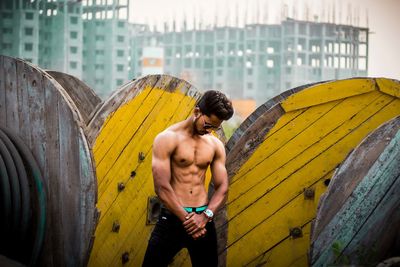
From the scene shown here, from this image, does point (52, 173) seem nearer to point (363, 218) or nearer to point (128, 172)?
point (128, 172)

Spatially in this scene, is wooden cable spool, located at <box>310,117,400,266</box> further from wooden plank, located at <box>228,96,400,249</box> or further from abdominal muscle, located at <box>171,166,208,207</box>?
wooden plank, located at <box>228,96,400,249</box>

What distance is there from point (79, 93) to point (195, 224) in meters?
3.12

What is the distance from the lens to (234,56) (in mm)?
55094

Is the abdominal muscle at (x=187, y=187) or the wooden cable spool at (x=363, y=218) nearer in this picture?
the abdominal muscle at (x=187, y=187)

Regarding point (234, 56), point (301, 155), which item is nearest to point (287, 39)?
point (234, 56)

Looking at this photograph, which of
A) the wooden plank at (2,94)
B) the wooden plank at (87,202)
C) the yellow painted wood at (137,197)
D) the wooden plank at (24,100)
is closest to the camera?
the wooden plank at (87,202)

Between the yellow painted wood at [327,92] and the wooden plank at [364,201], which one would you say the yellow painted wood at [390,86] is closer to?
the yellow painted wood at [327,92]

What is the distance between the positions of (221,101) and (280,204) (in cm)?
168

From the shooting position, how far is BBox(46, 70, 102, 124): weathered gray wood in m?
7.11

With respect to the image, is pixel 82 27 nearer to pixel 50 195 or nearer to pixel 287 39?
pixel 287 39

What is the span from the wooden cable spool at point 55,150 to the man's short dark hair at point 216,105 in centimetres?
110

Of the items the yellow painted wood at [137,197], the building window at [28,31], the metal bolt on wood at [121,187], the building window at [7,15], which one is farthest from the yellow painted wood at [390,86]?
the building window at [7,15]

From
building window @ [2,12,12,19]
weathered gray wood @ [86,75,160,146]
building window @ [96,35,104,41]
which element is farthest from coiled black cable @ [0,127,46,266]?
building window @ [96,35,104,41]

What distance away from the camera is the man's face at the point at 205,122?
451 centimetres
